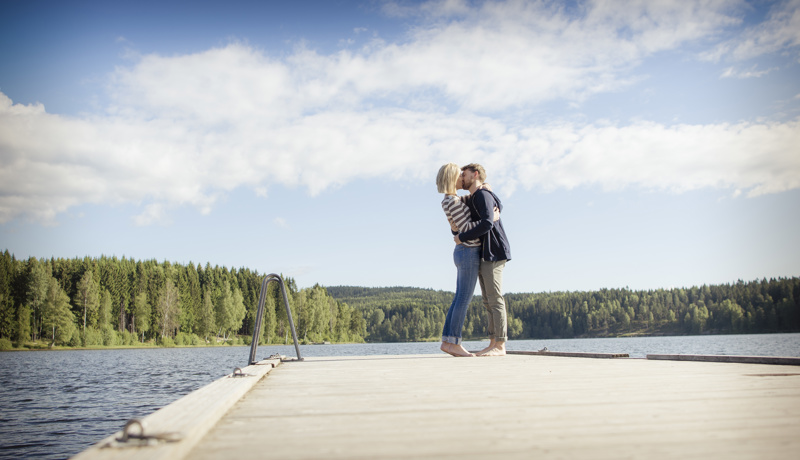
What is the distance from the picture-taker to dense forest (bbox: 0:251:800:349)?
7212 cm

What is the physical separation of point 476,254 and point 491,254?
19cm

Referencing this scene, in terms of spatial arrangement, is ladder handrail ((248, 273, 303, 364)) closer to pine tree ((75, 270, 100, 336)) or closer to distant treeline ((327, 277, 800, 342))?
pine tree ((75, 270, 100, 336))

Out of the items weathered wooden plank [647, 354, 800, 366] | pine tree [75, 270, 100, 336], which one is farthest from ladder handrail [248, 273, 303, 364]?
pine tree [75, 270, 100, 336]

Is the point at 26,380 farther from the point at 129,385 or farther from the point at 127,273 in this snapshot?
the point at 127,273

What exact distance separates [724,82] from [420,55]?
13.5 feet

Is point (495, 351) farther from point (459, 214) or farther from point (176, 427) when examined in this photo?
point (176, 427)

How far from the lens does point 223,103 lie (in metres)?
15.3

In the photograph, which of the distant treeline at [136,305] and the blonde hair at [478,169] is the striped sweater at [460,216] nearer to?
the blonde hair at [478,169]

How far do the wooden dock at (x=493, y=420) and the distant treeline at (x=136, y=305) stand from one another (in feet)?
256

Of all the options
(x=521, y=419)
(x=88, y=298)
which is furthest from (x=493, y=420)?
(x=88, y=298)

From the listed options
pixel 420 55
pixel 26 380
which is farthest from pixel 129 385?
pixel 420 55

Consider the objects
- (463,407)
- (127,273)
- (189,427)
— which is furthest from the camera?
(127,273)

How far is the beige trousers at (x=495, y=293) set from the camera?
710 centimetres

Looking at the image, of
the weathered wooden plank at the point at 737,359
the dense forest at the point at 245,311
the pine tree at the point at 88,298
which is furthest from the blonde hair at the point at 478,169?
the pine tree at the point at 88,298
